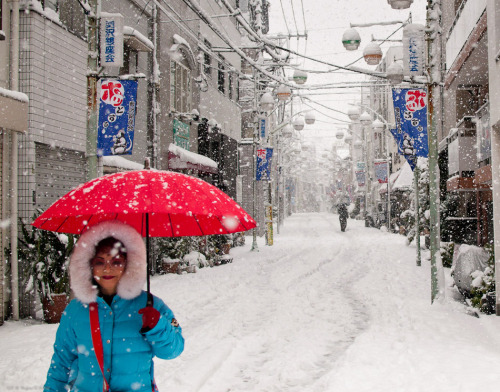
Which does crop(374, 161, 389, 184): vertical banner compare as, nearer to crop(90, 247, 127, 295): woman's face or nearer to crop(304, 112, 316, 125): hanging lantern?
crop(304, 112, 316, 125): hanging lantern

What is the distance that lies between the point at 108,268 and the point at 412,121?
10223mm

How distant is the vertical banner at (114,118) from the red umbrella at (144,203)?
6.03 meters

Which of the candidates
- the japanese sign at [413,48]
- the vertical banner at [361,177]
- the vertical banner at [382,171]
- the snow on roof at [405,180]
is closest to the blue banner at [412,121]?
the japanese sign at [413,48]

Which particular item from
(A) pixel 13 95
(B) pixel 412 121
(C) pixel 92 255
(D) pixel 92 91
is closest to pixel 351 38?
(B) pixel 412 121

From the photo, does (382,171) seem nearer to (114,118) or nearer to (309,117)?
(309,117)

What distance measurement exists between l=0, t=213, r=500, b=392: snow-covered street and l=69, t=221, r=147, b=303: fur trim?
3113 millimetres

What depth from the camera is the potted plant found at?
9.06m

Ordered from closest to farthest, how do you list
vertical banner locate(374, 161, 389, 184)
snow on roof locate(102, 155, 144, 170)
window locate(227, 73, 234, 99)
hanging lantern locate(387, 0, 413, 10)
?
hanging lantern locate(387, 0, 413, 10) < snow on roof locate(102, 155, 144, 170) < window locate(227, 73, 234, 99) < vertical banner locate(374, 161, 389, 184)

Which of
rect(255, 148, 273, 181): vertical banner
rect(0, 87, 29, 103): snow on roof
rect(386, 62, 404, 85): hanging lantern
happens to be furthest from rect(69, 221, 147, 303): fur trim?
rect(255, 148, 273, 181): vertical banner

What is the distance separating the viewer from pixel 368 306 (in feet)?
33.4

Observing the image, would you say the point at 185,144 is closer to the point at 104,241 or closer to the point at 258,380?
the point at 258,380

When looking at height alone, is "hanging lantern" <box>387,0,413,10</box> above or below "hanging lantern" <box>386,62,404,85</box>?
above

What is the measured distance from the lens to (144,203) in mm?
2996

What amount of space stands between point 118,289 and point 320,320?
6642 mm
